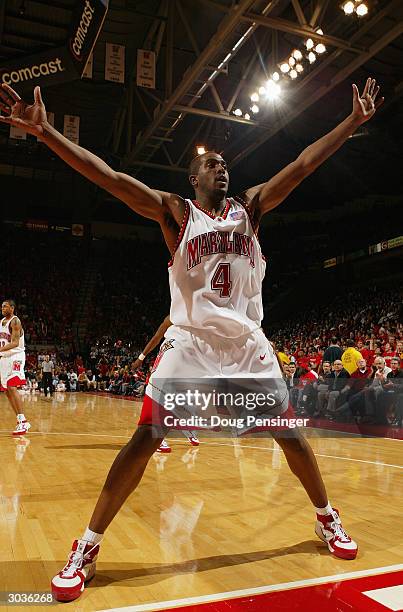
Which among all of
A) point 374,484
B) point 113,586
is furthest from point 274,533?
point 374,484

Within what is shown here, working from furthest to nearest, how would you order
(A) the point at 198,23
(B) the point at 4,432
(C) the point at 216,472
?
1. (A) the point at 198,23
2. (B) the point at 4,432
3. (C) the point at 216,472

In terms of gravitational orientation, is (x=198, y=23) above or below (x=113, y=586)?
above

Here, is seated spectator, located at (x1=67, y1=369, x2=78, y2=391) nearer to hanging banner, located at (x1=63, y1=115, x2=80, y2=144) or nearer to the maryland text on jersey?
hanging banner, located at (x1=63, y1=115, x2=80, y2=144)

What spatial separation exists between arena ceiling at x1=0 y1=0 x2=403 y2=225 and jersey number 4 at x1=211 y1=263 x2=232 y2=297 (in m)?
7.75

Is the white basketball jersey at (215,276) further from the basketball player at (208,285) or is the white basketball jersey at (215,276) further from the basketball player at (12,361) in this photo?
the basketball player at (12,361)

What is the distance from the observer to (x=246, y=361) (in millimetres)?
2494

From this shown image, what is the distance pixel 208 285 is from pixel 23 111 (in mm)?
1137

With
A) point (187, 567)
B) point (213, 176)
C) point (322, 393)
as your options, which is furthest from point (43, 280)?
point (187, 567)

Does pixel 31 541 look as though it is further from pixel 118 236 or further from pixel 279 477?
pixel 118 236

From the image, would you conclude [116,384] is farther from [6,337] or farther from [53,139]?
A: [53,139]

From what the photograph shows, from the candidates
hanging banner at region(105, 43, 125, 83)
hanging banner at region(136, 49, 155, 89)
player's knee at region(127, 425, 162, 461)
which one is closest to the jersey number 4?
player's knee at region(127, 425, 162, 461)

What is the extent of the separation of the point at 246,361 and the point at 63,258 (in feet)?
79.4

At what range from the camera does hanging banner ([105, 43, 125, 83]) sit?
1162 cm

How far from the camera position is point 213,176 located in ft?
8.71
